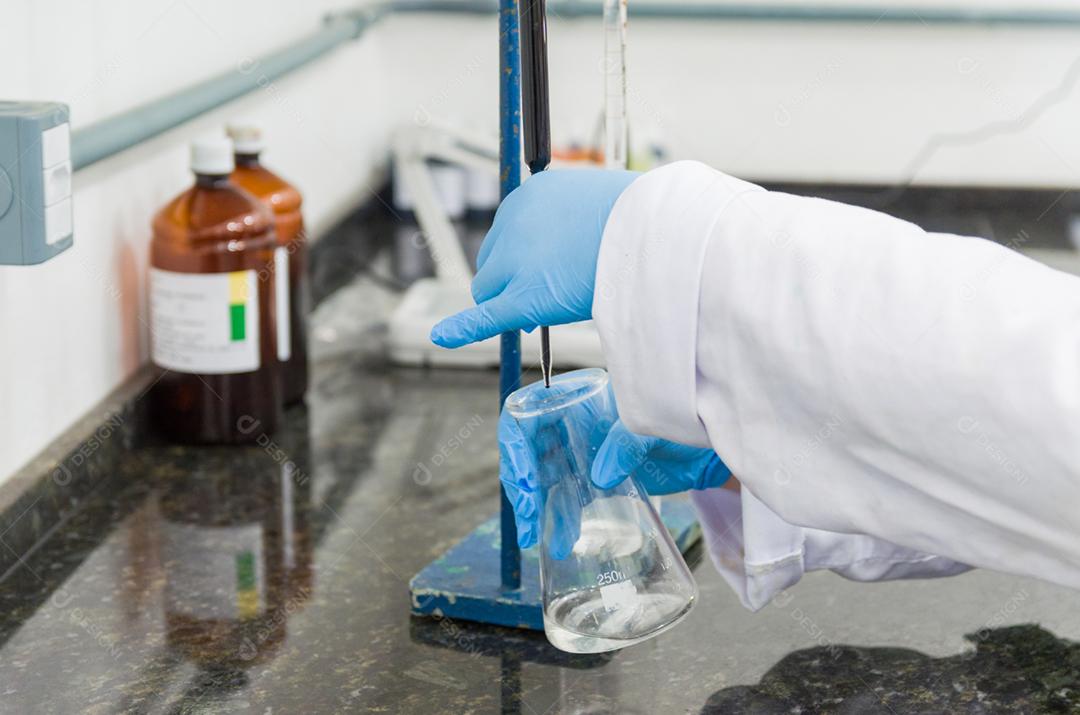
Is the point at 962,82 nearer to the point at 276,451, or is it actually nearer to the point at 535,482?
the point at 276,451

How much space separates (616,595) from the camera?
3.00 feet

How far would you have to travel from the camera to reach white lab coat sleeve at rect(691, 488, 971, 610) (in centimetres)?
99

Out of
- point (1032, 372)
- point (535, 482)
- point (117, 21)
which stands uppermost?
point (117, 21)

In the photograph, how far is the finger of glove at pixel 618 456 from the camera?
0.90m

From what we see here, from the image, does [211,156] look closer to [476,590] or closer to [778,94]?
[476,590]

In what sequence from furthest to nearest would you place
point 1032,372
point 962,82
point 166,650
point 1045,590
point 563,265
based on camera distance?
point 962,82 → point 1045,590 → point 166,650 → point 563,265 → point 1032,372

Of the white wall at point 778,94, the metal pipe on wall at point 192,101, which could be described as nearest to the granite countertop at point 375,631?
the metal pipe on wall at point 192,101

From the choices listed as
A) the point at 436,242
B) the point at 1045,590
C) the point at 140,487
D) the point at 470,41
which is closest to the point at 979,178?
the point at 470,41

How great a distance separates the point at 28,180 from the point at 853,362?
637 millimetres

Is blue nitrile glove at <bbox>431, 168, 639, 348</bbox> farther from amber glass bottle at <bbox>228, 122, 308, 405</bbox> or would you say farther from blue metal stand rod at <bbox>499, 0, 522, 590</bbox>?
amber glass bottle at <bbox>228, 122, 308, 405</bbox>

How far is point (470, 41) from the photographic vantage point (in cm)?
267

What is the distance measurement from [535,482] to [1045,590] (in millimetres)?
491

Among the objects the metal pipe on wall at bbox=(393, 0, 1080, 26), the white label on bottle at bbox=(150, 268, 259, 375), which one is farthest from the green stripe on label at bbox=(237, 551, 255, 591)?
the metal pipe on wall at bbox=(393, 0, 1080, 26)

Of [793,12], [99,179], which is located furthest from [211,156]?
[793,12]
